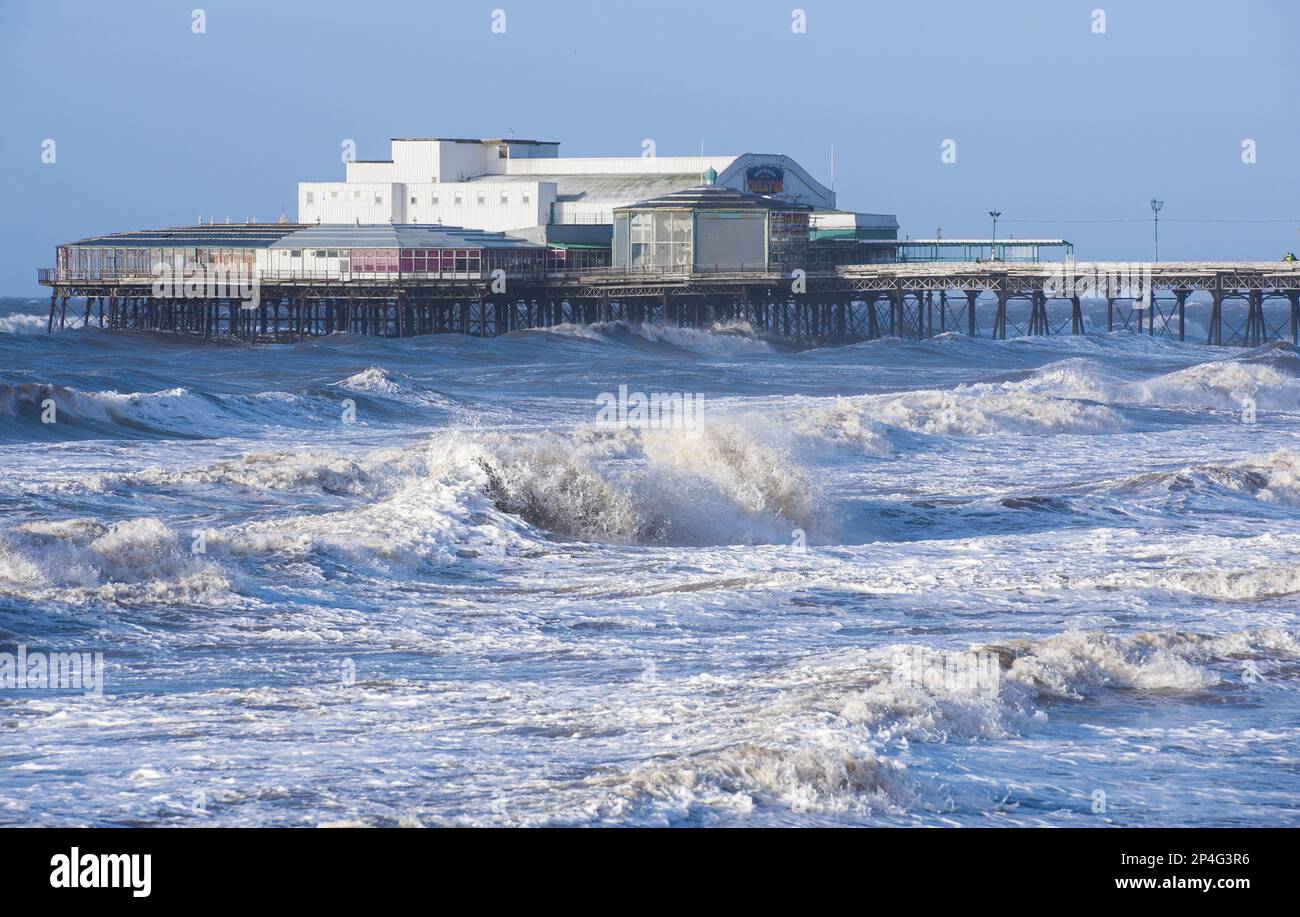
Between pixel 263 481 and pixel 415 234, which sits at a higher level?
pixel 415 234

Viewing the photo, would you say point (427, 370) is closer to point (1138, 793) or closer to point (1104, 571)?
point (1104, 571)

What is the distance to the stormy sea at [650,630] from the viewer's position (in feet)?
33.4

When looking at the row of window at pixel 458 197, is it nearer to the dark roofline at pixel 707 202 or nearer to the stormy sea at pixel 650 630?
the dark roofline at pixel 707 202

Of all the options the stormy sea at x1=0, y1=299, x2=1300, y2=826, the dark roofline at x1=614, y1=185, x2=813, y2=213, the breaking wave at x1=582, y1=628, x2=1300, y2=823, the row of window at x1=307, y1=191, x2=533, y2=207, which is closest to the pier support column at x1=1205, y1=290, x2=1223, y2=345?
the dark roofline at x1=614, y1=185, x2=813, y2=213

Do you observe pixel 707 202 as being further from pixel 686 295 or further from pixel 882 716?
pixel 882 716

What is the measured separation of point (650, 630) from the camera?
15141mm

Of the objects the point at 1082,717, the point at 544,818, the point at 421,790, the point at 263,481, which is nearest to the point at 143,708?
the point at 421,790

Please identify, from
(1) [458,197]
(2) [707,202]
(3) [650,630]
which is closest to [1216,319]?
(2) [707,202]

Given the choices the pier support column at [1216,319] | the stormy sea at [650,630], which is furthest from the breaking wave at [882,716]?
the pier support column at [1216,319]

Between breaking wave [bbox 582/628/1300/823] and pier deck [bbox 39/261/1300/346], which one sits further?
pier deck [bbox 39/261/1300/346]

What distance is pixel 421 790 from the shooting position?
1009cm

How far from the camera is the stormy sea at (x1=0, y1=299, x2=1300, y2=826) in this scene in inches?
401

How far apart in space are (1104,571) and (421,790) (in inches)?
409

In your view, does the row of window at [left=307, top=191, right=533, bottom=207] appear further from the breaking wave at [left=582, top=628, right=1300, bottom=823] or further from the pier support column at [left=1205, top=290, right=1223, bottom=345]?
the breaking wave at [left=582, top=628, right=1300, bottom=823]
